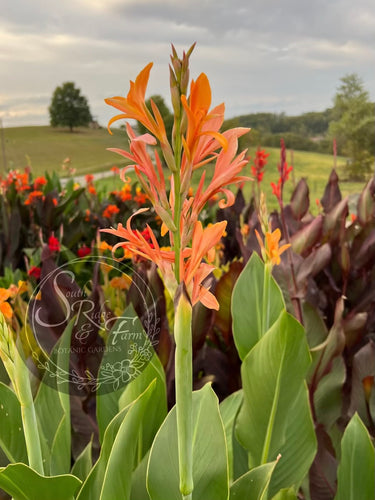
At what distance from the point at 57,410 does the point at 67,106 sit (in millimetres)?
20199

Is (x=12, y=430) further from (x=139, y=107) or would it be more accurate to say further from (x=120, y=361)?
(x=139, y=107)

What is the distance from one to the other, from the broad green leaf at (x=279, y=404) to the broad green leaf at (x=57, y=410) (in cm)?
26

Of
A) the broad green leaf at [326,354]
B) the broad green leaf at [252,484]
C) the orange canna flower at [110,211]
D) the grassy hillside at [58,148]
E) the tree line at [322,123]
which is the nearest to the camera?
the broad green leaf at [252,484]

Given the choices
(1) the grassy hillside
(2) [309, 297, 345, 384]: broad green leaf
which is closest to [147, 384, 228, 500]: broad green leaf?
(2) [309, 297, 345, 384]: broad green leaf

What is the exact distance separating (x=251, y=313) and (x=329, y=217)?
2.96 feet

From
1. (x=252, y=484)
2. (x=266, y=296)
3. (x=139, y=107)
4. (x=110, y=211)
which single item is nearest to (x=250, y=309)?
(x=266, y=296)

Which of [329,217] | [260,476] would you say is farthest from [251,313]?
[329,217]

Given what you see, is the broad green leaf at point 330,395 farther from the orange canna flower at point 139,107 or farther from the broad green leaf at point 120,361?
the orange canna flower at point 139,107

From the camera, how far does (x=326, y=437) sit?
1025 millimetres

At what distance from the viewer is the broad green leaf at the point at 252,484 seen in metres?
0.61

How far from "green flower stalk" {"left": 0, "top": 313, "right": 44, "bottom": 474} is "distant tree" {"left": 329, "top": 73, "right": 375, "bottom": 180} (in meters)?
21.1

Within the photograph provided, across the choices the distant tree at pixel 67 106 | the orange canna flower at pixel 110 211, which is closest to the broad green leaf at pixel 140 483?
the orange canna flower at pixel 110 211

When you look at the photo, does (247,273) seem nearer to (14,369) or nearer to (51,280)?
(51,280)

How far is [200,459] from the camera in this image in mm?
612
